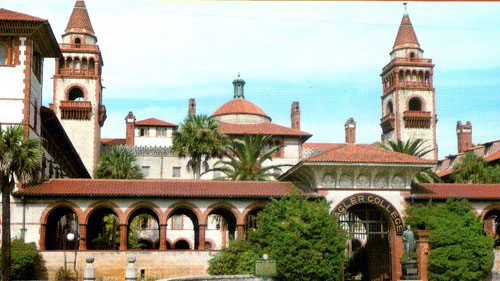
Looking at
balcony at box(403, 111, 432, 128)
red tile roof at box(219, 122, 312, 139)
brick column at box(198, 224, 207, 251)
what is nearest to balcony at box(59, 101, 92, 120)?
red tile roof at box(219, 122, 312, 139)

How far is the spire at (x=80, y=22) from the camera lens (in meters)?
80.9

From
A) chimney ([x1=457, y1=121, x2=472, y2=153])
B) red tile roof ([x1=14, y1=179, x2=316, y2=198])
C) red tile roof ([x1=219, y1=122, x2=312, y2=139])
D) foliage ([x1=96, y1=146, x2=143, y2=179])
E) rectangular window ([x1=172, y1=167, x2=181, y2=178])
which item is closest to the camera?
red tile roof ([x1=14, y1=179, x2=316, y2=198])

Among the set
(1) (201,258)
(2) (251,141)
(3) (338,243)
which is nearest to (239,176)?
(2) (251,141)

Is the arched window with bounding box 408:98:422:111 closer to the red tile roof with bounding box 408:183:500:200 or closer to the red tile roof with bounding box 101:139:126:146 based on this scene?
the red tile roof with bounding box 101:139:126:146

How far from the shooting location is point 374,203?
42.0 meters

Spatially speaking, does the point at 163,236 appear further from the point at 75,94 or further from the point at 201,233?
the point at 75,94

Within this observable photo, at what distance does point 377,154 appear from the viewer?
42281 mm

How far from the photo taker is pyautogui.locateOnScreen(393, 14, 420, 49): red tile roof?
9031 cm

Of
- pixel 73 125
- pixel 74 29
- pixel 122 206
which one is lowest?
pixel 122 206

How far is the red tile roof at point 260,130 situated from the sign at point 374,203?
4207cm

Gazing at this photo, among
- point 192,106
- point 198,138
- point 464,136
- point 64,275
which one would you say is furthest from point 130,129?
point 64,275

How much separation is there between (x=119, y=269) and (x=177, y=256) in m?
3.14

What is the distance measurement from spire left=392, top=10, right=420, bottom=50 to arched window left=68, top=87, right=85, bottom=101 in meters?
37.2

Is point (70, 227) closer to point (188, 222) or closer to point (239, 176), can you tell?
point (239, 176)
